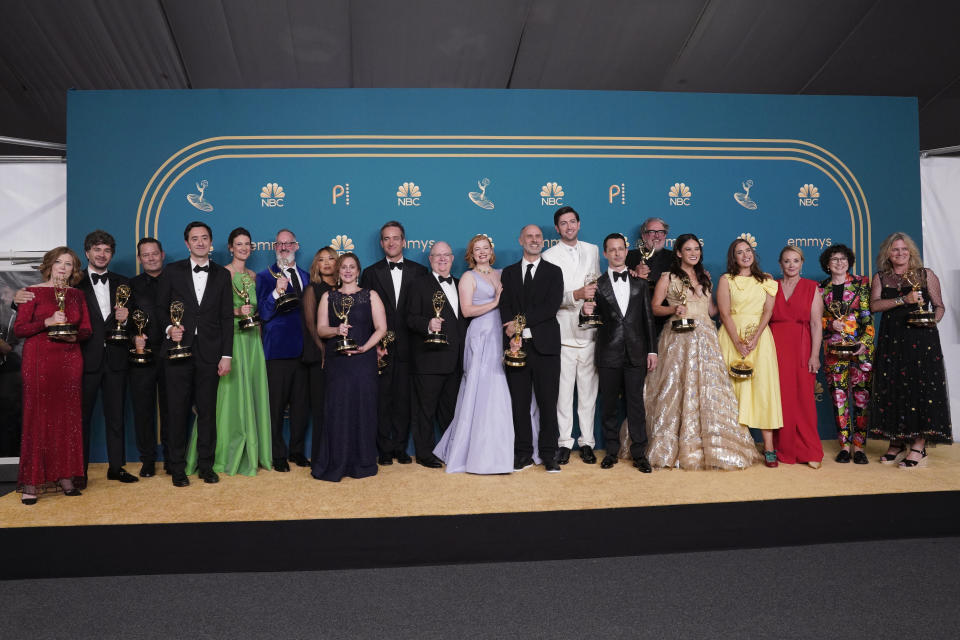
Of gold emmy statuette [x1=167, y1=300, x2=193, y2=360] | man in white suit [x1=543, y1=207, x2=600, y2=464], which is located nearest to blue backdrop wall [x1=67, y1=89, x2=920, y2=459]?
man in white suit [x1=543, y1=207, x2=600, y2=464]

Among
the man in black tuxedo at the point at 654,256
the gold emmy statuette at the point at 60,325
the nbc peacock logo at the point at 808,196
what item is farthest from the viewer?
the nbc peacock logo at the point at 808,196

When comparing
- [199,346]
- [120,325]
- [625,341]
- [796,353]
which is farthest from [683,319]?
[120,325]

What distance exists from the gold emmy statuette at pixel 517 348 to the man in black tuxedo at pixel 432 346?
0.48 m

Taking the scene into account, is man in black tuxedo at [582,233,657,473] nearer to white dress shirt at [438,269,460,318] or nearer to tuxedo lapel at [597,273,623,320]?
tuxedo lapel at [597,273,623,320]

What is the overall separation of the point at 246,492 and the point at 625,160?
13.8ft

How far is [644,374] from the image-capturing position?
465 cm

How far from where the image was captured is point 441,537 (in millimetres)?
3490

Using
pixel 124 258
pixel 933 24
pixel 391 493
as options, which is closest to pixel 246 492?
pixel 391 493

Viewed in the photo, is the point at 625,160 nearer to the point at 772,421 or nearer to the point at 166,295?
A: the point at 772,421

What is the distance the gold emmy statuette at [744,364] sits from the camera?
4642 mm

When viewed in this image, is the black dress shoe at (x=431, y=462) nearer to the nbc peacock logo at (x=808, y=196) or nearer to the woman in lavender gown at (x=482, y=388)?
the woman in lavender gown at (x=482, y=388)

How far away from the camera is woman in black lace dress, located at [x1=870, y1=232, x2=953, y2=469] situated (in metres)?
4.58

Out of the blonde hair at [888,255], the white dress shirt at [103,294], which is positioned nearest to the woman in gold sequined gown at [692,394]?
the blonde hair at [888,255]

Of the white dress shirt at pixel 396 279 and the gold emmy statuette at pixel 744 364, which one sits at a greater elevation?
the white dress shirt at pixel 396 279
